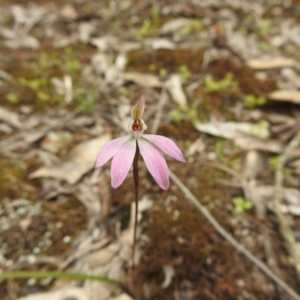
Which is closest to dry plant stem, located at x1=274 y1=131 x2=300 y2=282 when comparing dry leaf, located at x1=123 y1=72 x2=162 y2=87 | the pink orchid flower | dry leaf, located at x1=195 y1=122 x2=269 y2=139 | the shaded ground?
the shaded ground

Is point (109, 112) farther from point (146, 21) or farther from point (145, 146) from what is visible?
point (146, 21)

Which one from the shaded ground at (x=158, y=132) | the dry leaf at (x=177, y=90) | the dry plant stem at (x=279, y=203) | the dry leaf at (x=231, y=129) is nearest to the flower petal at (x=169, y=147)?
the shaded ground at (x=158, y=132)

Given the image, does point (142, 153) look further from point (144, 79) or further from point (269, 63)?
point (269, 63)

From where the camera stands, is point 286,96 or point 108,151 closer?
point 108,151

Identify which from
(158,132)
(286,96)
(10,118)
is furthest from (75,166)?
(286,96)

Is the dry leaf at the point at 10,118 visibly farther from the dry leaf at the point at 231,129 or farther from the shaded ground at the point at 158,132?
the dry leaf at the point at 231,129

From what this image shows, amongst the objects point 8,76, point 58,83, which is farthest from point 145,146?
point 8,76

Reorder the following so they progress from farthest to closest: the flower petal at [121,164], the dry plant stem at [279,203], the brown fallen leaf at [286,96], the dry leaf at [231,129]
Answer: the brown fallen leaf at [286,96]
the dry leaf at [231,129]
the dry plant stem at [279,203]
the flower petal at [121,164]
